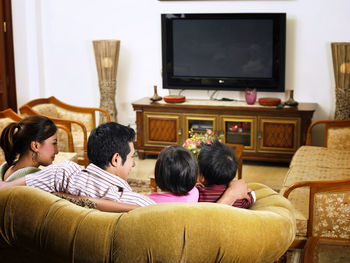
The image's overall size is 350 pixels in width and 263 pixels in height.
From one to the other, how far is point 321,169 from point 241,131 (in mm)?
1549

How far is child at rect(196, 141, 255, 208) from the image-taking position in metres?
2.23

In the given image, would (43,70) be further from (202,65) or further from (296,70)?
(296,70)

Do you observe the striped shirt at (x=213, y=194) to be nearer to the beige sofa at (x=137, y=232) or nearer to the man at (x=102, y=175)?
the man at (x=102, y=175)

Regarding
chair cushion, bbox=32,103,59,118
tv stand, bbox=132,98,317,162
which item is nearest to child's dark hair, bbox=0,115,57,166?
chair cushion, bbox=32,103,59,118

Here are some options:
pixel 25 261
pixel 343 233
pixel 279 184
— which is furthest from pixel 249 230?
pixel 279 184

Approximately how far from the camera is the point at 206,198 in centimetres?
228

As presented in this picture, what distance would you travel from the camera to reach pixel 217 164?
222 centimetres

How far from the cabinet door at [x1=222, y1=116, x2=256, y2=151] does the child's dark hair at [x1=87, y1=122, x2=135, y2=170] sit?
3.62 metres

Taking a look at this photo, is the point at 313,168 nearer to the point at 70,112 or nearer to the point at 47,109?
the point at 70,112

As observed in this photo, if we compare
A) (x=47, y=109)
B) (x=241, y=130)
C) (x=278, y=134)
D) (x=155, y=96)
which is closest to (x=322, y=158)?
(x=278, y=134)

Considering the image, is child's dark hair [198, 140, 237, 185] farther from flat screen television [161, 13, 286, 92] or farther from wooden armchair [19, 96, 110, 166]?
flat screen television [161, 13, 286, 92]

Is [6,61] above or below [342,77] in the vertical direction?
above

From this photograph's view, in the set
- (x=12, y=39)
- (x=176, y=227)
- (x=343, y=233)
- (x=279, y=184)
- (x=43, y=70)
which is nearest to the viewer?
(x=176, y=227)

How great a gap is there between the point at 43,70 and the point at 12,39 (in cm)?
65
